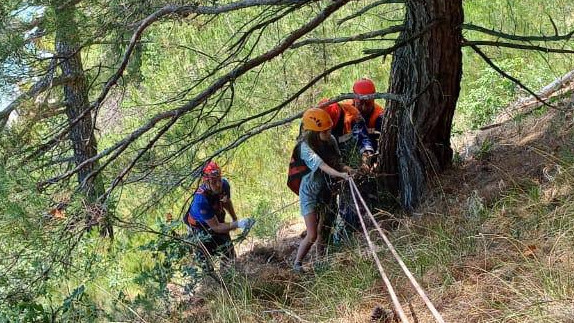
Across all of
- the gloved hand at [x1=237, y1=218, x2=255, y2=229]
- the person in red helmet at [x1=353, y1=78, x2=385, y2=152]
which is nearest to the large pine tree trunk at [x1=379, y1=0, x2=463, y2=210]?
the person in red helmet at [x1=353, y1=78, x2=385, y2=152]

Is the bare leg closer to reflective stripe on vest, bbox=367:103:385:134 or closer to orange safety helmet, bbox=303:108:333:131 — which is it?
orange safety helmet, bbox=303:108:333:131

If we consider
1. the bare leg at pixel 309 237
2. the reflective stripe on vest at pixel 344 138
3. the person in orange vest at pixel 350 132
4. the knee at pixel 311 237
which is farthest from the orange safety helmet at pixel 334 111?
the knee at pixel 311 237

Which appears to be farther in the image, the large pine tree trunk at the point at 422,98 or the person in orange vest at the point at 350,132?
the person in orange vest at the point at 350,132

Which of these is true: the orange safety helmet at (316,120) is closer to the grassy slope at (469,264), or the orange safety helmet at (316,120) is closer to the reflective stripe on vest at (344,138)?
the reflective stripe on vest at (344,138)

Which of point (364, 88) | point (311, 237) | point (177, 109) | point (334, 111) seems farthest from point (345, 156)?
point (177, 109)

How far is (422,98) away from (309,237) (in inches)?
58.6

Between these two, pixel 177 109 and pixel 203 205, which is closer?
pixel 177 109

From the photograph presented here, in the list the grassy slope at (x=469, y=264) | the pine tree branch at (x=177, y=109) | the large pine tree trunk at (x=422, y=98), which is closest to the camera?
the grassy slope at (x=469, y=264)

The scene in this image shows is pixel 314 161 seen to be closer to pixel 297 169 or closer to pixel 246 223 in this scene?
pixel 297 169

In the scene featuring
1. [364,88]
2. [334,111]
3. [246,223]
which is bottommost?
[246,223]

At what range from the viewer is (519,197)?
4387 mm

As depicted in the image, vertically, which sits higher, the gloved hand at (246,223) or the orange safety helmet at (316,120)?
the orange safety helmet at (316,120)

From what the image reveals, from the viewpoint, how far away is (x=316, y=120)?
5.43m

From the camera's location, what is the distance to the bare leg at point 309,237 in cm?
565
